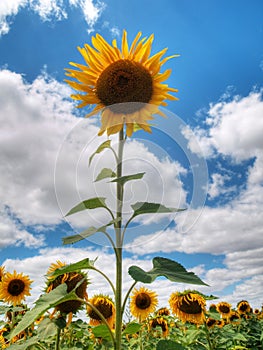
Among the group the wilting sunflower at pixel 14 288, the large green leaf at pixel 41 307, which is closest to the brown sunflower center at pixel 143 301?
the wilting sunflower at pixel 14 288

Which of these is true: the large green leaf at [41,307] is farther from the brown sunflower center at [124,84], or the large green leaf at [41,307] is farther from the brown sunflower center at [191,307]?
the brown sunflower center at [191,307]

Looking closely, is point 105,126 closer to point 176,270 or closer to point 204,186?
point 204,186

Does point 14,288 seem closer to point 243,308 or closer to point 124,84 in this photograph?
point 124,84

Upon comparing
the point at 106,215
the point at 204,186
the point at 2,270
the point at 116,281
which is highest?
the point at 2,270

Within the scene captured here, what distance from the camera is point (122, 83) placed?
204 cm

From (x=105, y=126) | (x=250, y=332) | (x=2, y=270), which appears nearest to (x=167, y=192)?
(x=105, y=126)

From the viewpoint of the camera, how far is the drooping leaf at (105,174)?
70.6 inches

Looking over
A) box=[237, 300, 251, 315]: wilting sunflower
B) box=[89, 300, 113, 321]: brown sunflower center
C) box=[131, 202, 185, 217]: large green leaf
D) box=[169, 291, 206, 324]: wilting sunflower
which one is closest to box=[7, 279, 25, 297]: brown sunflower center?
box=[89, 300, 113, 321]: brown sunflower center

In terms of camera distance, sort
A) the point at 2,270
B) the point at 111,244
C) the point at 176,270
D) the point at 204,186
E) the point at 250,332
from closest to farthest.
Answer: the point at 176,270, the point at 111,244, the point at 204,186, the point at 2,270, the point at 250,332

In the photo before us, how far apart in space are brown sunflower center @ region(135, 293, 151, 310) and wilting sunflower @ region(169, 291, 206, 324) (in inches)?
27.0

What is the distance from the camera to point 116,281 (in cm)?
165

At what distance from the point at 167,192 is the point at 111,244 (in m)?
0.38

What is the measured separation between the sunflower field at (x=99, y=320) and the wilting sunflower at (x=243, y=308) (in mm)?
138

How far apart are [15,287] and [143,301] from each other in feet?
6.20
